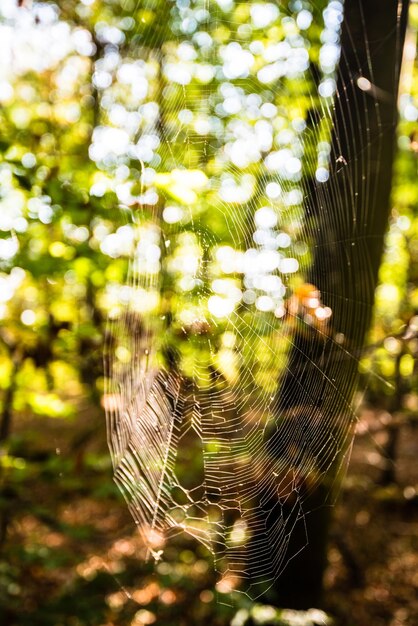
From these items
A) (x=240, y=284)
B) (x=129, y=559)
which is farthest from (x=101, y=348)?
(x=129, y=559)

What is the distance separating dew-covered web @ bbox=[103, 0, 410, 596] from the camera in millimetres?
2805

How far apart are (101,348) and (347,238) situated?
6.49 ft

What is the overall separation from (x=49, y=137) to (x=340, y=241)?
420 centimetres

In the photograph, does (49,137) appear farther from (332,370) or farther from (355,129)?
(332,370)

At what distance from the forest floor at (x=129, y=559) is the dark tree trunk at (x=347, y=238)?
0.62 meters

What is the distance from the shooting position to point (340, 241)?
3.21m

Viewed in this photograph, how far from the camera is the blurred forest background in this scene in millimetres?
2637

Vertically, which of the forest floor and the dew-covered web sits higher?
the dew-covered web

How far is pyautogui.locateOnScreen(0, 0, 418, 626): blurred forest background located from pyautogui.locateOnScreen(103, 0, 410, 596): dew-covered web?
0.10m

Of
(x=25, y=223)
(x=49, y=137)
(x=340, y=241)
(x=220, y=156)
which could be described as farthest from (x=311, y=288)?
(x=49, y=137)

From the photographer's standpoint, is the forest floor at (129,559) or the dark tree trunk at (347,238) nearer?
the dark tree trunk at (347,238)

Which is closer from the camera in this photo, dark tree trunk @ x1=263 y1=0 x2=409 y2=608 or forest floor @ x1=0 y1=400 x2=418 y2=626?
dark tree trunk @ x1=263 y1=0 x2=409 y2=608

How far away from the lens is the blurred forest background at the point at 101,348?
2.64m

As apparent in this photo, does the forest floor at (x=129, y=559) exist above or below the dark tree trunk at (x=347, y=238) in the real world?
below
